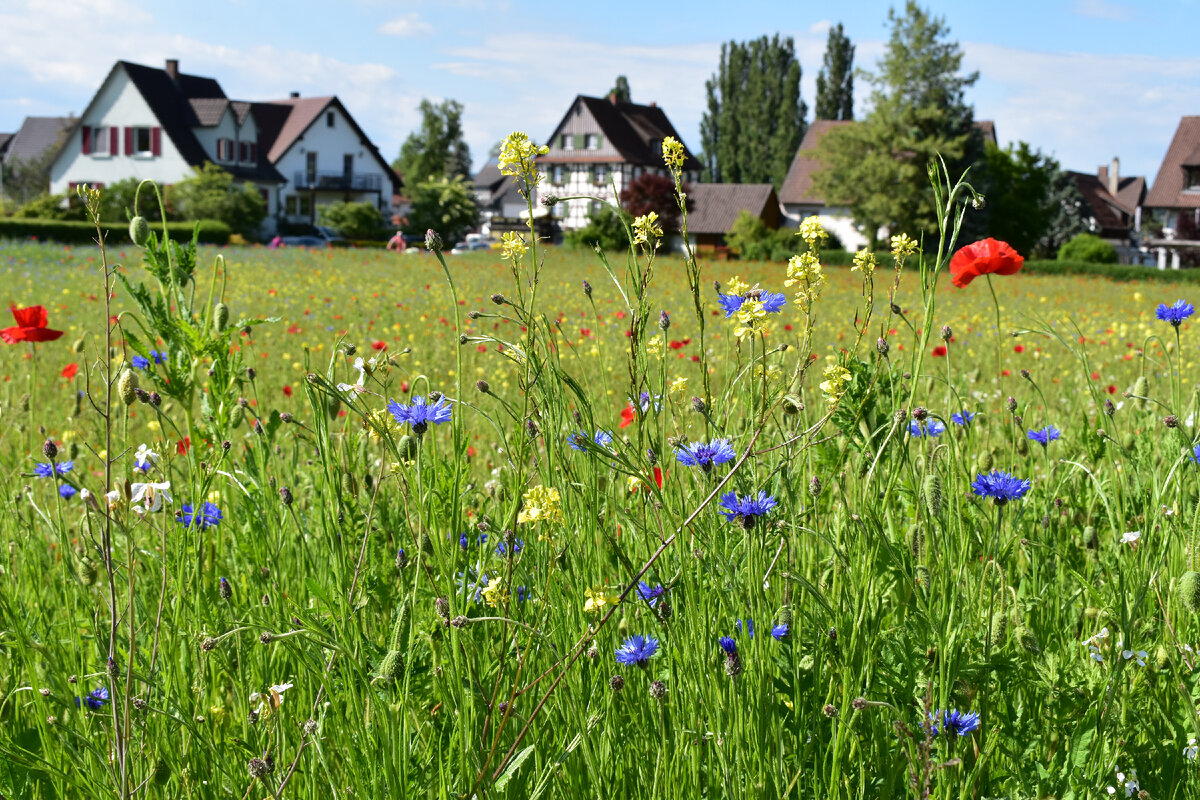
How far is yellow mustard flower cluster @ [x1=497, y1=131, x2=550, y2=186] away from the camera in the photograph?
132 centimetres

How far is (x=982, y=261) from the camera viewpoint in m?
2.14

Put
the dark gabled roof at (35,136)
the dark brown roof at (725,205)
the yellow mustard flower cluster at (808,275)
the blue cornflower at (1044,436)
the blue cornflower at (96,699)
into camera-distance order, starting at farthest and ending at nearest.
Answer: the dark gabled roof at (35,136) → the dark brown roof at (725,205) → the blue cornflower at (1044,436) → the blue cornflower at (96,699) → the yellow mustard flower cluster at (808,275)

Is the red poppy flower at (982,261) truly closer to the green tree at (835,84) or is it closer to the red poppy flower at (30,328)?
the red poppy flower at (30,328)

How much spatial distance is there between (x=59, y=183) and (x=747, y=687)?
43.5 m

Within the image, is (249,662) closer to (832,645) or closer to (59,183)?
(832,645)

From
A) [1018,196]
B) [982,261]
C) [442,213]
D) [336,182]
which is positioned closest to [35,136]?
[336,182]

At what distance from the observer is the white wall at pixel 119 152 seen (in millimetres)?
36781

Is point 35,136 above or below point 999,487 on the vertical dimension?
above

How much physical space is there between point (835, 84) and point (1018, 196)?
1806 cm

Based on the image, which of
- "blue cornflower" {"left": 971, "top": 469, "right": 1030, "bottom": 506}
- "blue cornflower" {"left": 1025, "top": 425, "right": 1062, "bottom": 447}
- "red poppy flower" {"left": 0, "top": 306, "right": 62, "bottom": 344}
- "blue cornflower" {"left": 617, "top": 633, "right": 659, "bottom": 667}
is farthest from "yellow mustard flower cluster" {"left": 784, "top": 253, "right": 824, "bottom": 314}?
"red poppy flower" {"left": 0, "top": 306, "right": 62, "bottom": 344}

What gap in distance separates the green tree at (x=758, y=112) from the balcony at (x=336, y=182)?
19.6 metres

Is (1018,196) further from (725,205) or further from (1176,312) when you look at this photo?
(1176,312)

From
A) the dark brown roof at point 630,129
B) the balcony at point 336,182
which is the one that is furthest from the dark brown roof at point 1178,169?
the balcony at point 336,182

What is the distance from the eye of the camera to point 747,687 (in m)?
1.37
